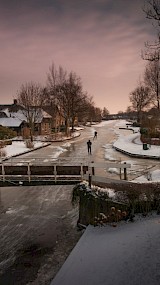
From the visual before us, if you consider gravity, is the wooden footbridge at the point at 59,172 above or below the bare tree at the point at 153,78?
below

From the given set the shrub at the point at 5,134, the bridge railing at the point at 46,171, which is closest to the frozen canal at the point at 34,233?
the bridge railing at the point at 46,171

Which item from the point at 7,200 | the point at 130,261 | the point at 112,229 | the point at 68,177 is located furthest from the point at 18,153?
the point at 130,261

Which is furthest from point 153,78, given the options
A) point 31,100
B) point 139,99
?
point 139,99

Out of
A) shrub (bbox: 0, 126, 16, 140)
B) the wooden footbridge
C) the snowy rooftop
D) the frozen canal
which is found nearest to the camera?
the snowy rooftop

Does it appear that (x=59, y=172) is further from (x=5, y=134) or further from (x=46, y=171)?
(x=5, y=134)

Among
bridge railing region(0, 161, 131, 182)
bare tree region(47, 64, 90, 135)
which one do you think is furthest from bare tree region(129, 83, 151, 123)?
bridge railing region(0, 161, 131, 182)

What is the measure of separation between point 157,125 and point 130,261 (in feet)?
111

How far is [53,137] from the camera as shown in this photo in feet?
166

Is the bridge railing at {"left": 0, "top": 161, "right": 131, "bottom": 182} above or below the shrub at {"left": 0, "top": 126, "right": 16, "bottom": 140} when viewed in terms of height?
below

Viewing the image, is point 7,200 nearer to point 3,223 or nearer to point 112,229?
point 3,223

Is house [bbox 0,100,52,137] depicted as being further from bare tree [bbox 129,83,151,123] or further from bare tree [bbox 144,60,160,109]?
bare tree [bbox 129,83,151,123]

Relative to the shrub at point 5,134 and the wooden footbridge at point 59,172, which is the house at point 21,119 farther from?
the wooden footbridge at point 59,172

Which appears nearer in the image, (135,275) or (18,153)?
(135,275)

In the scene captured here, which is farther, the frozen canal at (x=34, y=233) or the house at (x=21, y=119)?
the house at (x=21, y=119)
